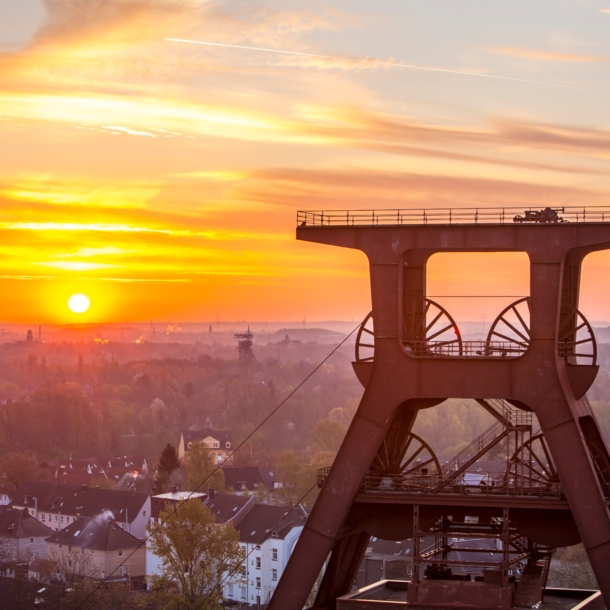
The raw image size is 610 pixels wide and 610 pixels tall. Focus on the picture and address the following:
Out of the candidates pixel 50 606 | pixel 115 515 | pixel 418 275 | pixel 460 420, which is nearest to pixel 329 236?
pixel 418 275

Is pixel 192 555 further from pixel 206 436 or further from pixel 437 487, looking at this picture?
pixel 206 436

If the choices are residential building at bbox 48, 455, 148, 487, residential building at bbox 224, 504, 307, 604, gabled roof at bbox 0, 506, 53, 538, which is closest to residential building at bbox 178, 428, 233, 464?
residential building at bbox 48, 455, 148, 487

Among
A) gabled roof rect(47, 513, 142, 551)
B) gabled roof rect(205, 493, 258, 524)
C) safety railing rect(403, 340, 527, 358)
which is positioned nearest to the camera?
safety railing rect(403, 340, 527, 358)

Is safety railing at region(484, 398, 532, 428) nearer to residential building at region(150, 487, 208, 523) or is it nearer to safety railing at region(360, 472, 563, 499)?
safety railing at region(360, 472, 563, 499)

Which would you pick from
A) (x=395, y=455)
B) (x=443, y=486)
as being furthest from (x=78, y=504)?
(x=443, y=486)

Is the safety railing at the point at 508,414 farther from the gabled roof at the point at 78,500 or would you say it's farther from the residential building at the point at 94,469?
the residential building at the point at 94,469

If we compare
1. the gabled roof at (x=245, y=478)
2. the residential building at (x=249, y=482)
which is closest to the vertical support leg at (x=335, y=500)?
the residential building at (x=249, y=482)
